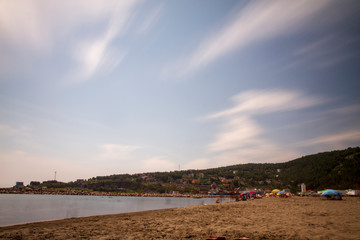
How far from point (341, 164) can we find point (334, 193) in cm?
10148

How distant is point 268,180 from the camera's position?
197 metres

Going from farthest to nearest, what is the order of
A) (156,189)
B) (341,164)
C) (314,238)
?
(156,189)
(341,164)
(314,238)

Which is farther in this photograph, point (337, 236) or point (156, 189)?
point (156, 189)

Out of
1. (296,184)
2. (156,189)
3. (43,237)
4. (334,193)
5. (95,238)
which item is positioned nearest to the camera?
(95,238)

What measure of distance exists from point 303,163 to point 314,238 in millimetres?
191972

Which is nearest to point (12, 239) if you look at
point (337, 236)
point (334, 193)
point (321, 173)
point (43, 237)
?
point (43, 237)

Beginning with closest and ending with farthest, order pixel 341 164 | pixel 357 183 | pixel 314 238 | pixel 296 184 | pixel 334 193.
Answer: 1. pixel 314 238
2. pixel 334 193
3. pixel 357 183
4. pixel 341 164
5. pixel 296 184

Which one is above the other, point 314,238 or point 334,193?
point 314,238

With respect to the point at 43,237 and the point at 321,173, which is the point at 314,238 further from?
the point at 321,173

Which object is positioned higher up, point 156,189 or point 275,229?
point 275,229

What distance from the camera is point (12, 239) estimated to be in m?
12.9

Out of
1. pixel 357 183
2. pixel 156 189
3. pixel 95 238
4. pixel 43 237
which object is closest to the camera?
pixel 95 238

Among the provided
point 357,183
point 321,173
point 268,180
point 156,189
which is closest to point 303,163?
point 268,180

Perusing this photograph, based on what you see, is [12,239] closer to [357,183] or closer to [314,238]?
[314,238]
